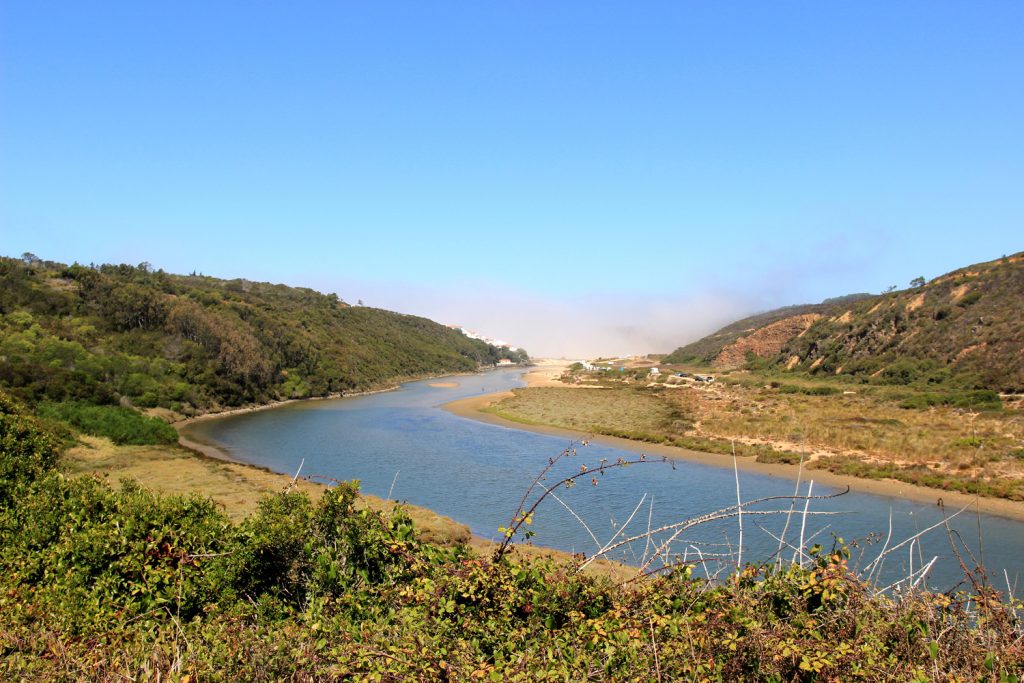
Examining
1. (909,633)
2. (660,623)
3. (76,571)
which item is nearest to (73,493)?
(76,571)

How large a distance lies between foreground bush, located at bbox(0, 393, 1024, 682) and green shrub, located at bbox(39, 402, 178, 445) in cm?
2527

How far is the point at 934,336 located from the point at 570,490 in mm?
42394

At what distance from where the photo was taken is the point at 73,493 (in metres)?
10.7

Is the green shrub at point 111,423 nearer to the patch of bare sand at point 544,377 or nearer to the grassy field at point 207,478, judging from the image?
the grassy field at point 207,478

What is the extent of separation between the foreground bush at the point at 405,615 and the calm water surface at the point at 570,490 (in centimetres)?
61

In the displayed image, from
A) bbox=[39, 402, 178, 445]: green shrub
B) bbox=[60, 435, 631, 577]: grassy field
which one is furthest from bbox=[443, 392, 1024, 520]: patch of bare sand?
bbox=[39, 402, 178, 445]: green shrub

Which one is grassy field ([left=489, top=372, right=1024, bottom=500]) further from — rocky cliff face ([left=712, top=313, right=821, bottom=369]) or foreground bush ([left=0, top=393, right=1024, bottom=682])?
rocky cliff face ([left=712, top=313, right=821, bottom=369])

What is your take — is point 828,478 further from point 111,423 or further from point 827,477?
point 111,423

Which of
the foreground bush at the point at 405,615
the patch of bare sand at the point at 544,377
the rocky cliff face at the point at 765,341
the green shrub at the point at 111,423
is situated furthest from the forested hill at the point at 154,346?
the rocky cliff face at the point at 765,341

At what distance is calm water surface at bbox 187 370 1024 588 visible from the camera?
15.3 metres

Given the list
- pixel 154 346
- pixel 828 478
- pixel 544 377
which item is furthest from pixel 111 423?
pixel 544 377

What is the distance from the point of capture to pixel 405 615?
17.6 feet

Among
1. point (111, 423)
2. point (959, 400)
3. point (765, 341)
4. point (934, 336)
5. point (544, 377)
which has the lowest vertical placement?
point (111, 423)

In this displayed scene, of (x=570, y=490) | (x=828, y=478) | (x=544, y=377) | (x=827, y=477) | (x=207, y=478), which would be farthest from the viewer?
(x=544, y=377)
